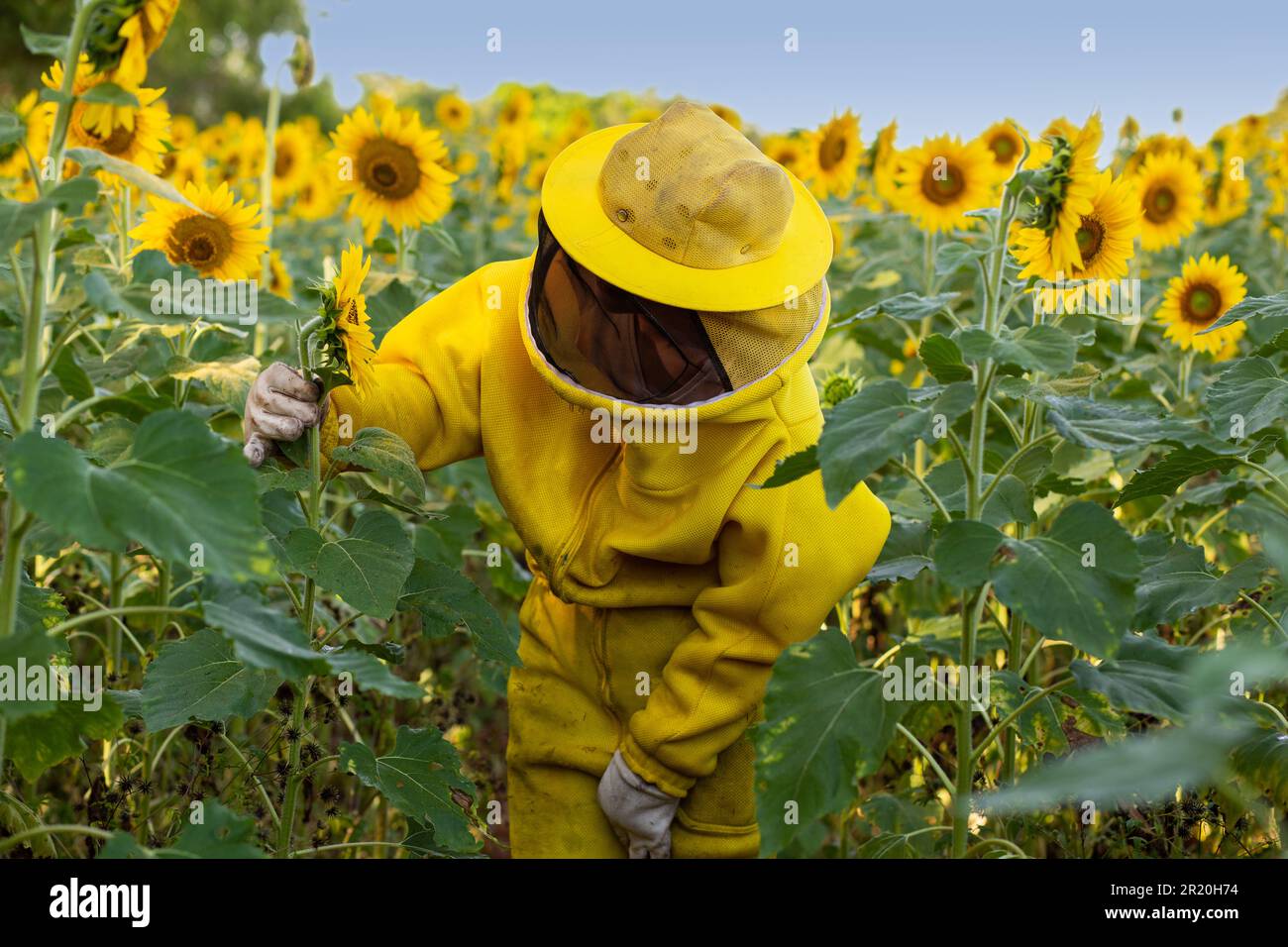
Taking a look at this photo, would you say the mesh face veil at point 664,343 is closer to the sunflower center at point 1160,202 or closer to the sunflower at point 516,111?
the sunflower center at point 1160,202

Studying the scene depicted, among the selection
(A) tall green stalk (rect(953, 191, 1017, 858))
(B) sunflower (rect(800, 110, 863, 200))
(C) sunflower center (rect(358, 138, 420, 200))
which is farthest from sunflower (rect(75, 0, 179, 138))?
(B) sunflower (rect(800, 110, 863, 200))

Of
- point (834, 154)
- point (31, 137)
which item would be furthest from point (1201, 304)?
point (31, 137)

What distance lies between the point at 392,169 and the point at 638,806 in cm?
172

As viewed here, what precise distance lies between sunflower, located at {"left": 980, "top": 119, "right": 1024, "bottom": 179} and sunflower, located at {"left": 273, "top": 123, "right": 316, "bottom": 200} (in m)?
2.34

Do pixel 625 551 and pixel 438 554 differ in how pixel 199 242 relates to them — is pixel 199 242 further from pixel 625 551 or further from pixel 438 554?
pixel 625 551

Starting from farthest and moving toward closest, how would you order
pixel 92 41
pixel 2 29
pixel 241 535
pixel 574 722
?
pixel 2 29 < pixel 574 722 < pixel 92 41 < pixel 241 535

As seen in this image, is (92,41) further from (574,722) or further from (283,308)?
(574,722)

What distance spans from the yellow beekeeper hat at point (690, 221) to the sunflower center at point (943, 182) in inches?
76.5

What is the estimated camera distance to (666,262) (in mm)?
1686

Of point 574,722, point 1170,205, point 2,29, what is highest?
point 2,29

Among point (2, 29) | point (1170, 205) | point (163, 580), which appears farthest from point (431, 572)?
point (2, 29)

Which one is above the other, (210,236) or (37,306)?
(210,236)

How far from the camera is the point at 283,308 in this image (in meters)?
1.71
